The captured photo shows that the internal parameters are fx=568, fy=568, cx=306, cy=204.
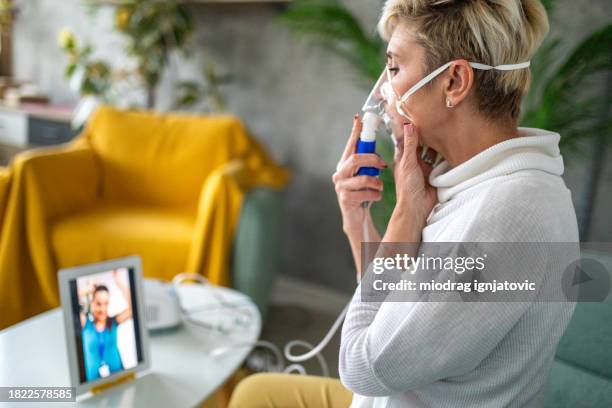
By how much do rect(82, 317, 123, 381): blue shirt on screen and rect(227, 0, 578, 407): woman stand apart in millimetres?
495

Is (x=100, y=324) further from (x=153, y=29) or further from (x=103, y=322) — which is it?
(x=153, y=29)

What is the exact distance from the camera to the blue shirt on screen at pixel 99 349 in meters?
1.06

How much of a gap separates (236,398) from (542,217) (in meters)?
0.69

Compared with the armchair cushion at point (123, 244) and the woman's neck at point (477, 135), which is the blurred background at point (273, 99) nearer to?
the armchair cushion at point (123, 244)

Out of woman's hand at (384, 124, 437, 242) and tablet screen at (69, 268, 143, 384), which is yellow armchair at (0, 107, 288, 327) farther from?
woman's hand at (384, 124, 437, 242)

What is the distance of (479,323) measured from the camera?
2.42ft

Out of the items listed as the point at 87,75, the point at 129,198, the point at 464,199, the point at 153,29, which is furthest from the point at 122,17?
the point at 464,199

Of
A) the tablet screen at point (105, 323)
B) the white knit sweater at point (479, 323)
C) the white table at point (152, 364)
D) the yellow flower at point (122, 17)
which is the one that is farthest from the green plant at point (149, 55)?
the white knit sweater at point (479, 323)

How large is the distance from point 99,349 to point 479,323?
0.72m

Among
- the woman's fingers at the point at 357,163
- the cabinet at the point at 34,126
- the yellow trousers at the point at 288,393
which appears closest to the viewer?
the woman's fingers at the point at 357,163

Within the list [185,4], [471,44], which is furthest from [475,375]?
[185,4]

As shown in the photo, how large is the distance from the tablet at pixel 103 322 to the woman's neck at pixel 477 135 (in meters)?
0.67

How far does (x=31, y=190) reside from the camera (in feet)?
7.14

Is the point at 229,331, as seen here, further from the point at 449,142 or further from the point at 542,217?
the point at 542,217
